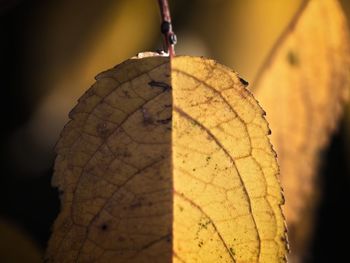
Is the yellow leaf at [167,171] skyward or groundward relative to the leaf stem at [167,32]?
groundward

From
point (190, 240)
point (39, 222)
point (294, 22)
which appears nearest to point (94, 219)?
point (190, 240)

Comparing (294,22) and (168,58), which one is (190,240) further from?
(294,22)

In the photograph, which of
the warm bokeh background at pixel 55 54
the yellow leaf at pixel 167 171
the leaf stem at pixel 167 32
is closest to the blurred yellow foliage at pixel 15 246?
the warm bokeh background at pixel 55 54

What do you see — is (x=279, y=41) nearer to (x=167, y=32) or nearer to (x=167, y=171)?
(x=167, y=32)

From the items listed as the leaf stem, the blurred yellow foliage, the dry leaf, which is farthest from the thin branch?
the blurred yellow foliage

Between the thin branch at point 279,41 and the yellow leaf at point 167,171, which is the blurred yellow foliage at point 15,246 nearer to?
the yellow leaf at point 167,171

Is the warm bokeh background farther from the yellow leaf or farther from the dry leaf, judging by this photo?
the yellow leaf
